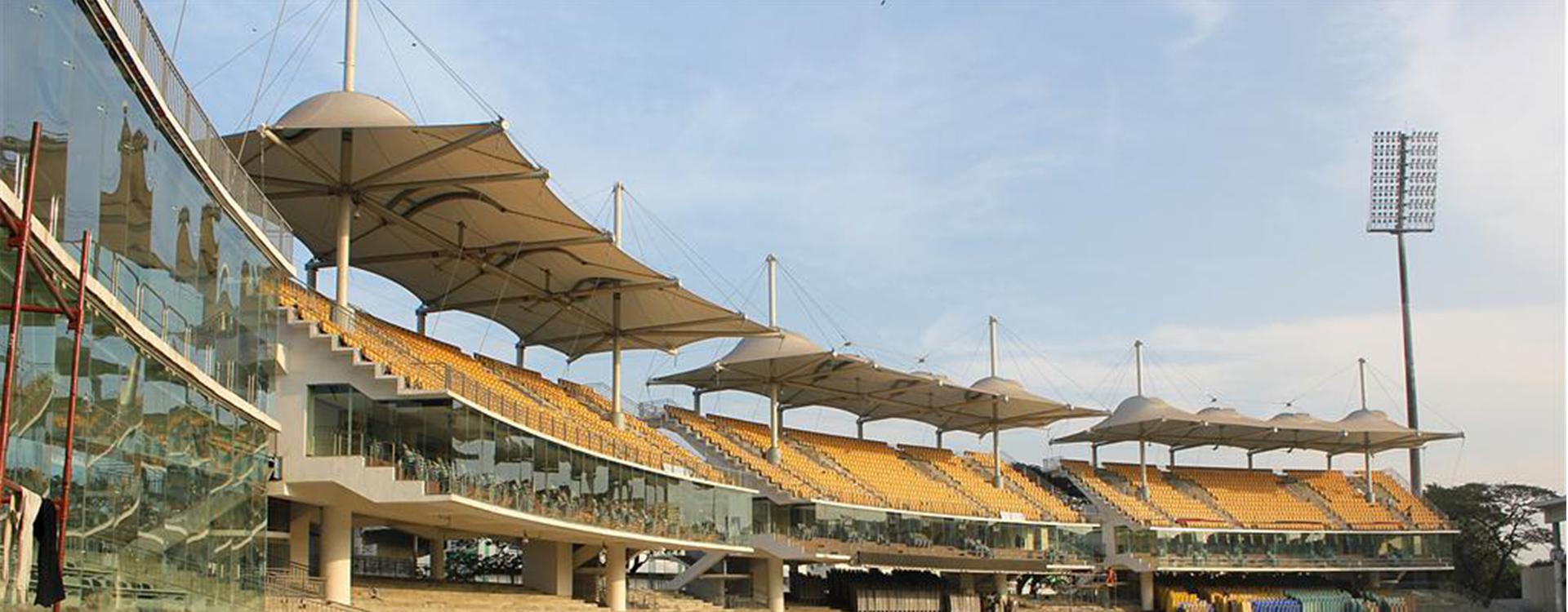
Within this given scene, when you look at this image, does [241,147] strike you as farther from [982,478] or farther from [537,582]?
[982,478]

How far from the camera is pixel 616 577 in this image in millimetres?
47656

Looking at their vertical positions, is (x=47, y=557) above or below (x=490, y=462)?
below

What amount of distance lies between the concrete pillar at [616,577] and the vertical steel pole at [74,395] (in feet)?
105

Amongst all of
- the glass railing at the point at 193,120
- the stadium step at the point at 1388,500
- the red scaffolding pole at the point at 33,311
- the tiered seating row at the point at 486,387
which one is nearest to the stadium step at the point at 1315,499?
the stadium step at the point at 1388,500

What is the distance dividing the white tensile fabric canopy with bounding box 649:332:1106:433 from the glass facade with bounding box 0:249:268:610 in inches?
1447

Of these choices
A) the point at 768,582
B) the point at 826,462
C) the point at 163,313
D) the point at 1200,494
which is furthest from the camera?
the point at 1200,494

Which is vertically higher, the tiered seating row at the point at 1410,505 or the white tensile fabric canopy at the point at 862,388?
the white tensile fabric canopy at the point at 862,388

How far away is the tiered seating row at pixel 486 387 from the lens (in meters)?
35.1

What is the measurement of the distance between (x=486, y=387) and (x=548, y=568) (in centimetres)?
1063

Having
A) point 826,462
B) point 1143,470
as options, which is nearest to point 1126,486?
point 1143,470

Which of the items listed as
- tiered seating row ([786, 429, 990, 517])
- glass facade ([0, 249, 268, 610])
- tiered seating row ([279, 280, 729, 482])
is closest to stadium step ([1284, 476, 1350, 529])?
tiered seating row ([786, 429, 990, 517])

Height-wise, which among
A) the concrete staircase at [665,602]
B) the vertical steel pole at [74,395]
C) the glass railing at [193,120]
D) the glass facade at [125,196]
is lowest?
the concrete staircase at [665,602]

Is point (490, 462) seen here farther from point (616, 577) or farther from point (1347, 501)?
point (1347, 501)

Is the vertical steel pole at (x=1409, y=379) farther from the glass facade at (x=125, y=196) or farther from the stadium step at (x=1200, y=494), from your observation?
the glass facade at (x=125, y=196)
